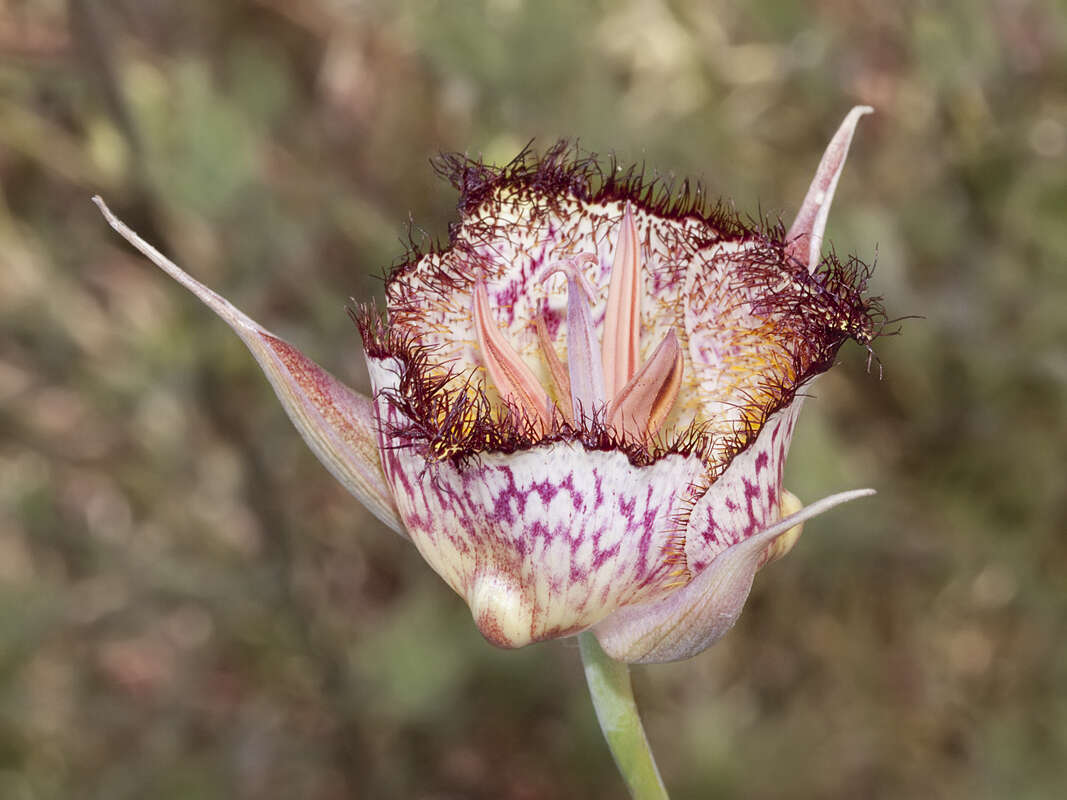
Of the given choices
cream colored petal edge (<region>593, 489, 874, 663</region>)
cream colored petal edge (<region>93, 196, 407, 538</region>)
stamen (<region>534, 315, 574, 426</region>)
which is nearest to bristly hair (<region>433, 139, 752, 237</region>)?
stamen (<region>534, 315, 574, 426</region>)

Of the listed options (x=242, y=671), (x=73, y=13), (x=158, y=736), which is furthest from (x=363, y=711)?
(x=73, y=13)

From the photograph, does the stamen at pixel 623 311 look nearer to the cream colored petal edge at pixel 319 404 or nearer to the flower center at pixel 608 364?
the flower center at pixel 608 364

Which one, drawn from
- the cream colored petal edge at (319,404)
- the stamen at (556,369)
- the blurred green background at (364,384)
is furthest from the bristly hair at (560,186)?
the blurred green background at (364,384)

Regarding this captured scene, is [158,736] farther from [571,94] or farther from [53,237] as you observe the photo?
[571,94]

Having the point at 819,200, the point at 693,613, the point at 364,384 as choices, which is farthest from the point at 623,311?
the point at 364,384

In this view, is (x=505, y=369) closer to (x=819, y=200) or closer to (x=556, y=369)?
(x=556, y=369)

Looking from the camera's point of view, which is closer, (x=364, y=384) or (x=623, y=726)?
(x=623, y=726)

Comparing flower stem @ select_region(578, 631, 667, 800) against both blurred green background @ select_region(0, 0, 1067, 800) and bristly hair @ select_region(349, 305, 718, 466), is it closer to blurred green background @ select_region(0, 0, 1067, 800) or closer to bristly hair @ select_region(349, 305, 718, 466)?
bristly hair @ select_region(349, 305, 718, 466)
